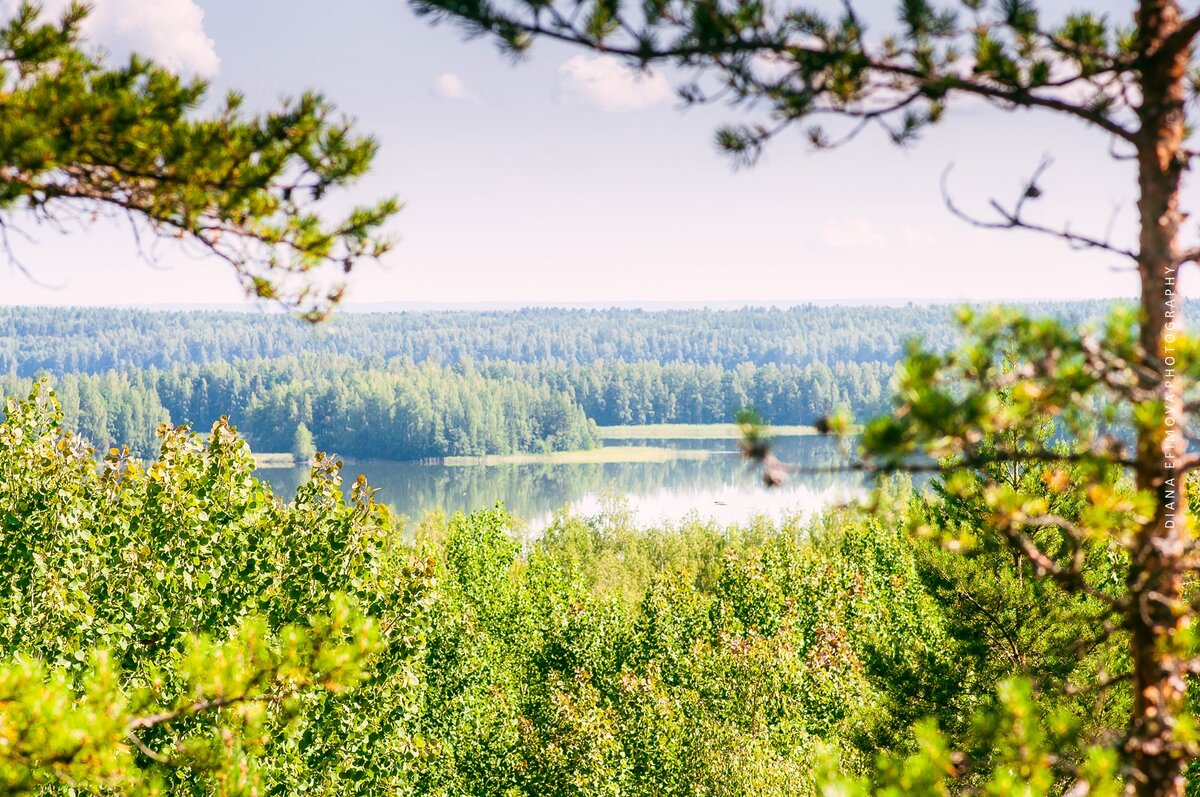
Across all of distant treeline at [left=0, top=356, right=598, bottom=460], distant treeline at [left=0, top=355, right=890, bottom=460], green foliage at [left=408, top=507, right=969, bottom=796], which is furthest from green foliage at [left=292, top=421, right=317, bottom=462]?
green foliage at [left=408, top=507, right=969, bottom=796]

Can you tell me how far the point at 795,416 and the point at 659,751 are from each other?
168 meters

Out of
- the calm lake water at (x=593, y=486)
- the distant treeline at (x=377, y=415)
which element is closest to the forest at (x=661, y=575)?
the calm lake water at (x=593, y=486)

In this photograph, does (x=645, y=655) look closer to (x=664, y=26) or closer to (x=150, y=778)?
(x=150, y=778)

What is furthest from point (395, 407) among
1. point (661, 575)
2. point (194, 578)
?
point (194, 578)

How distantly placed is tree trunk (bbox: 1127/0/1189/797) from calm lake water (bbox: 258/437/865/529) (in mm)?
72155

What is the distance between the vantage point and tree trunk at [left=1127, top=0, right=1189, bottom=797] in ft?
12.9

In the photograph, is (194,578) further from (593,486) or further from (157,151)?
(593,486)

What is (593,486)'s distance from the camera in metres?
112

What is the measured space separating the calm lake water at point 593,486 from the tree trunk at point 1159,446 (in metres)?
72.2

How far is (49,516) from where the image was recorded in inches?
404

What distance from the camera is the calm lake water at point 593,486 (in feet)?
289

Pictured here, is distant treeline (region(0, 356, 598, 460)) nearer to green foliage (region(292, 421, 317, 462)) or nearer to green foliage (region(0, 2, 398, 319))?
green foliage (region(292, 421, 317, 462))

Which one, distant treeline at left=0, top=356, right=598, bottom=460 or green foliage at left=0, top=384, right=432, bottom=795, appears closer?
green foliage at left=0, top=384, right=432, bottom=795

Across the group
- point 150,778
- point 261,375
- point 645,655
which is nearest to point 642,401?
point 261,375
